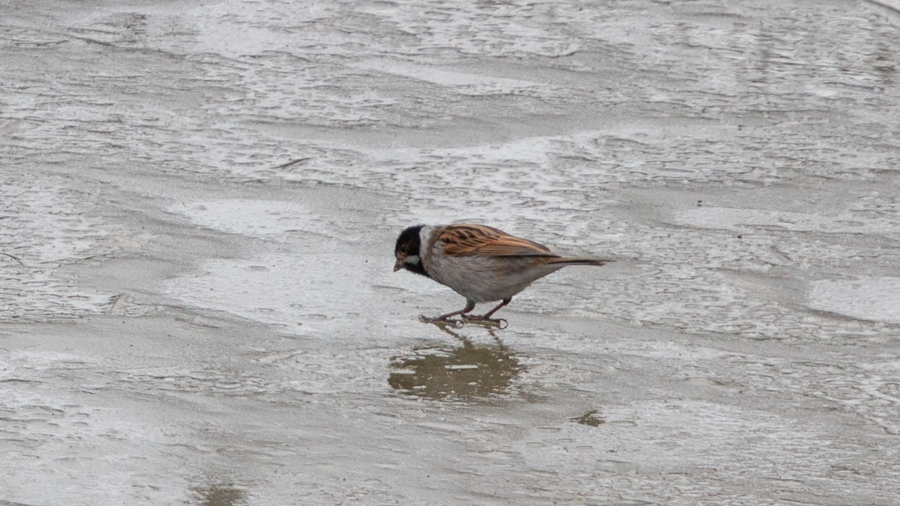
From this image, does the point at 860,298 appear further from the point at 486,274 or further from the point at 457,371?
the point at 457,371

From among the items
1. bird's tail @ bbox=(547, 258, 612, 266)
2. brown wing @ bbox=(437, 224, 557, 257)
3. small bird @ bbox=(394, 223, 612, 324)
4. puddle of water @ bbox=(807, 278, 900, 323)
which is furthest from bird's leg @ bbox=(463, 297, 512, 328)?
puddle of water @ bbox=(807, 278, 900, 323)

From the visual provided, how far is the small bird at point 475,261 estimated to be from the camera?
636 cm

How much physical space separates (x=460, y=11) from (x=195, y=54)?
9.10 feet

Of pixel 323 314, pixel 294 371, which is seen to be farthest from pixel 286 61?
pixel 294 371

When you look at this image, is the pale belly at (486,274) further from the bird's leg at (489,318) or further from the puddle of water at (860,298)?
the puddle of water at (860,298)

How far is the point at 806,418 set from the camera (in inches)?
211

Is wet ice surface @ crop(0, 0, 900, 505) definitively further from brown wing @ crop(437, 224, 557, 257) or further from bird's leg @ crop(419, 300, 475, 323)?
brown wing @ crop(437, 224, 557, 257)

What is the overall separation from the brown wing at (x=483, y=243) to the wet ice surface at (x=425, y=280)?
0.38 meters

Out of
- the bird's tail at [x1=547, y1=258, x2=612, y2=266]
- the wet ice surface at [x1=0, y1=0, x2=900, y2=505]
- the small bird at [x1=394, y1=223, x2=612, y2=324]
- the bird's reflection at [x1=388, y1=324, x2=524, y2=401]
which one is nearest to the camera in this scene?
the wet ice surface at [x1=0, y1=0, x2=900, y2=505]

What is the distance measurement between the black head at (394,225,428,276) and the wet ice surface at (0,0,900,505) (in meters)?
0.20

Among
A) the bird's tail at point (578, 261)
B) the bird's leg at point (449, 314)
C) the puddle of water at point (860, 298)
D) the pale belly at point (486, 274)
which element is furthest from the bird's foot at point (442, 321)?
the puddle of water at point (860, 298)

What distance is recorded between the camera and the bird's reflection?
559cm

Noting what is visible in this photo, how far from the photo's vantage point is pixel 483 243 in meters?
6.53

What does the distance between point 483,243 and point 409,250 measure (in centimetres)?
37
